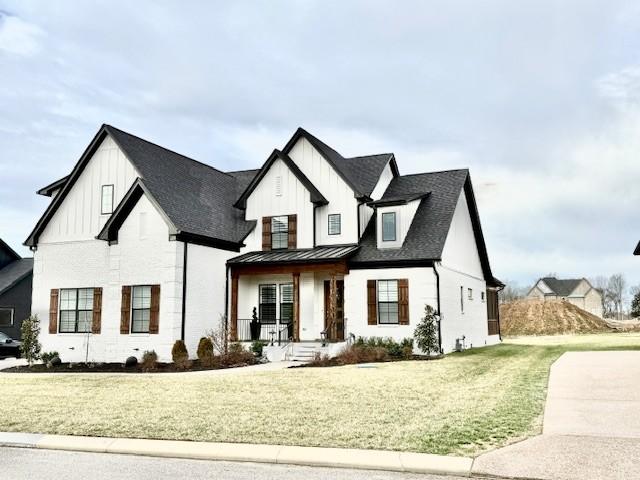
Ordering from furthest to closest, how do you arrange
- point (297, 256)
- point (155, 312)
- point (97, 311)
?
point (297, 256)
point (97, 311)
point (155, 312)

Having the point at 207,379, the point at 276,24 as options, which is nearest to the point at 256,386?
the point at 207,379

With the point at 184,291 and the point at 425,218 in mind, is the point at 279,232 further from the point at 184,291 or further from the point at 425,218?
the point at 425,218

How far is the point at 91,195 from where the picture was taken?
78.5 feet

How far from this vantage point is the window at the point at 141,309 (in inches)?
860

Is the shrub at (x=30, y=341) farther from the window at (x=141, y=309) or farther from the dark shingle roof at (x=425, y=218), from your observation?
the dark shingle roof at (x=425, y=218)

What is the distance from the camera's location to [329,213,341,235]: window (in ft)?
82.4

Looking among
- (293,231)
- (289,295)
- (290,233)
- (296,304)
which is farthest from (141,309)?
(293,231)

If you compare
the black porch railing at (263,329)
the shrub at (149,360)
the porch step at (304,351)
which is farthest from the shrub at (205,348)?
the porch step at (304,351)

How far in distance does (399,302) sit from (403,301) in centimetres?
17

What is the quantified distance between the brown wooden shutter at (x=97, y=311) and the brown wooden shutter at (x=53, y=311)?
1.86 meters

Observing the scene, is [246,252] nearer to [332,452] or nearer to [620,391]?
[620,391]

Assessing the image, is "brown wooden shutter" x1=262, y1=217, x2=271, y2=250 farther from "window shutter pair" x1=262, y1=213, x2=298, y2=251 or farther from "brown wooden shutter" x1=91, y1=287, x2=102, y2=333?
"brown wooden shutter" x1=91, y1=287, x2=102, y2=333

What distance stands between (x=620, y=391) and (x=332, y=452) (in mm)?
7570

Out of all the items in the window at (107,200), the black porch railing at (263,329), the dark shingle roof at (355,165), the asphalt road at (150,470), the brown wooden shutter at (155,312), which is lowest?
the asphalt road at (150,470)
